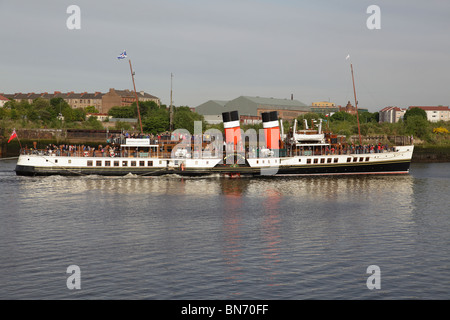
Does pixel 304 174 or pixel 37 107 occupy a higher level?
pixel 37 107

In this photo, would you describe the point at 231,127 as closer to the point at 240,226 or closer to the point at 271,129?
Result: the point at 271,129

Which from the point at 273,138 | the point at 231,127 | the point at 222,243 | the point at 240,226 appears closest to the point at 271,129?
the point at 273,138

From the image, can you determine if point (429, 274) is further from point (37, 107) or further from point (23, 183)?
point (37, 107)

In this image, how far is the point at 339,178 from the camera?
7694cm

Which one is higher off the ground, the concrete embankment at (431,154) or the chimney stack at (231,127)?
the chimney stack at (231,127)

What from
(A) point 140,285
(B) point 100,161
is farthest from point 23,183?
(A) point 140,285

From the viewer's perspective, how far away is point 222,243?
116 feet

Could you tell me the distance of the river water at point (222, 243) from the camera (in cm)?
2672

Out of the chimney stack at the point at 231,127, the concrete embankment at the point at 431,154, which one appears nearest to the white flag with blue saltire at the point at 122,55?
the chimney stack at the point at 231,127

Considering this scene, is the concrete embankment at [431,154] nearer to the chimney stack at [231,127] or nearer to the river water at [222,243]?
the chimney stack at [231,127]

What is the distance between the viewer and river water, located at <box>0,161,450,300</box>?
2672 centimetres

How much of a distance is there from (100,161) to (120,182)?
22.1ft

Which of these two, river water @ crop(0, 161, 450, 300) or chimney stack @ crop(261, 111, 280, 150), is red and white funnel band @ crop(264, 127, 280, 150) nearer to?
chimney stack @ crop(261, 111, 280, 150)
